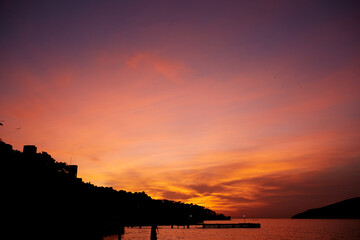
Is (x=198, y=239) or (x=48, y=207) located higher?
(x=48, y=207)

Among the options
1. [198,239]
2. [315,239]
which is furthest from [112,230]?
[315,239]

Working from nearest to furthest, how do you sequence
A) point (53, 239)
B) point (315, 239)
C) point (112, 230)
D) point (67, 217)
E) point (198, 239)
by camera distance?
point (53, 239)
point (67, 217)
point (112, 230)
point (198, 239)
point (315, 239)

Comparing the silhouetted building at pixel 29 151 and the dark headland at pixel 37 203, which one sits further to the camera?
the silhouetted building at pixel 29 151

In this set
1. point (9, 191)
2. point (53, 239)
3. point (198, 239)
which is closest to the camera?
point (9, 191)

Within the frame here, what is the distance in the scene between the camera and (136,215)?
184625 mm

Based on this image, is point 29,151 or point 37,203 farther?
point 29,151

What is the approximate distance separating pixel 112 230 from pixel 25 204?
3932cm

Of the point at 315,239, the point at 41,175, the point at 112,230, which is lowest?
the point at 315,239

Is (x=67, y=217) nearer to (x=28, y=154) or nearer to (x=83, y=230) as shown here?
(x=83, y=230)

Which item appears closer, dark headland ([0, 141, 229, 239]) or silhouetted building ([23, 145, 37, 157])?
dark headland ([0, 141, 229, 239])

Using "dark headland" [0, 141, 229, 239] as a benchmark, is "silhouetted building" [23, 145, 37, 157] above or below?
above

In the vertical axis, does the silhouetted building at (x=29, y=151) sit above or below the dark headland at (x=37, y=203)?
above

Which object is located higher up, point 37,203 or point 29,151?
point 29,151

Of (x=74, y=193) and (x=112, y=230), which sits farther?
(x=112, y=230)
